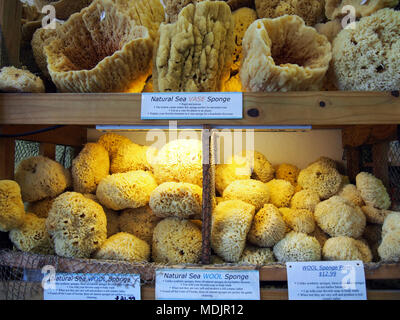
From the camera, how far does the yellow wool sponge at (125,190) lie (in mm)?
885

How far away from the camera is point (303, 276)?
0.74 meters

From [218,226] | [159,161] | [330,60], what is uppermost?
[330,60]

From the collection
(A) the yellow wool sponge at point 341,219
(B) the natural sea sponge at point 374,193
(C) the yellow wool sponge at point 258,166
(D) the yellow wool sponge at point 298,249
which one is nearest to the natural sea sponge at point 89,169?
(C) the yellow wool sponge at point 258,166

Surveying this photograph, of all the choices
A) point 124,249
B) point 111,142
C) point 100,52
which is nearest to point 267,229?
point 124,249

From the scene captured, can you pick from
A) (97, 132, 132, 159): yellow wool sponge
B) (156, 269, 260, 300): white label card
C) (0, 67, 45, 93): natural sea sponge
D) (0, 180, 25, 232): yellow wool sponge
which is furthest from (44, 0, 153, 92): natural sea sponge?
(156, 269, 260, 300): white label card

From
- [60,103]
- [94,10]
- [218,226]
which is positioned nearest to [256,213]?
A: [218,226]

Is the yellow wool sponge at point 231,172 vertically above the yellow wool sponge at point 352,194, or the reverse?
the yellow wool sponge at point 231,172

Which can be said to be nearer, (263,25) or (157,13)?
(263,25)

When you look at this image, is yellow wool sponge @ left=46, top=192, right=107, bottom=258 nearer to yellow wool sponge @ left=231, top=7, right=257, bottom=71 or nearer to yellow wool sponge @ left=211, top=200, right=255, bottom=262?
yellow wool sponge @ left=211, top=200, right=255, bottom=262

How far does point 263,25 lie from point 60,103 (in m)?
0.56

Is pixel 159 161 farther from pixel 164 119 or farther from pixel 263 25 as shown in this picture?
pixel 263 25

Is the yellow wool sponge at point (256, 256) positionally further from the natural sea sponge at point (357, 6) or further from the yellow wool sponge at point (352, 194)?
the natural sea sponge at point (357, 6)

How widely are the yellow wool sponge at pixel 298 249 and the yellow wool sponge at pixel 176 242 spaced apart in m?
0.22

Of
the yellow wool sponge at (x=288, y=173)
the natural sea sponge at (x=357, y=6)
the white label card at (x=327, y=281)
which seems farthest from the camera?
the yellow wool sponge at (x=288, y=173)
